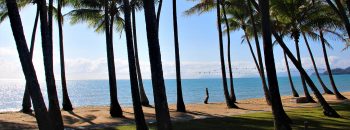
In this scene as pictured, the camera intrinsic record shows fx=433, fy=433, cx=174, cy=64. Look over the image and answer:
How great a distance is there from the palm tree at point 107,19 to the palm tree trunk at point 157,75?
1033cm

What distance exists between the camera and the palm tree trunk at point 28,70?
423 inches

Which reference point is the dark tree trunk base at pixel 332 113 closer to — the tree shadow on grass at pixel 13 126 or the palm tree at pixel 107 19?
the palm tree at pixel 107 19

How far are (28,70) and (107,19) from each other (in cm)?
1156

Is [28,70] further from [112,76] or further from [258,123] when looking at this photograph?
[112,76]

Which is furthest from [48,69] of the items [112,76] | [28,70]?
[112,76]

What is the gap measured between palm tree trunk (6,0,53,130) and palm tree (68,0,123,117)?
10.9 metres

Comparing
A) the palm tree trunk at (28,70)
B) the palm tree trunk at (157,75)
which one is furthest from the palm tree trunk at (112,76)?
the palm tree trunk at (28,70)

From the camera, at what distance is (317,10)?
26859 mm

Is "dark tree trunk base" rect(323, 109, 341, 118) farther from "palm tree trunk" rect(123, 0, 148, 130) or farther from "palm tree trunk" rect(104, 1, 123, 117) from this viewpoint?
"palm tree trunk" rect(104, 1, 123, 117)

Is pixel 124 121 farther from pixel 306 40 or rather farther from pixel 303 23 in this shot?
pixel 306 40

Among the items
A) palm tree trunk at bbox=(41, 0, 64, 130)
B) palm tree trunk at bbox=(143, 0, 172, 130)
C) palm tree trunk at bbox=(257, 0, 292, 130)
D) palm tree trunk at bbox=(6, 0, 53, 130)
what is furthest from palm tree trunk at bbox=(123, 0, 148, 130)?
palm tree trunk at bbox=(257, 0, 292, 130)

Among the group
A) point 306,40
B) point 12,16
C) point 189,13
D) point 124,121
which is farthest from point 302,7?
point 12,16

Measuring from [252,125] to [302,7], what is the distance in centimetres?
1278

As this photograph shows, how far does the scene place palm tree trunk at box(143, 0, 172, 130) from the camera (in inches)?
456
